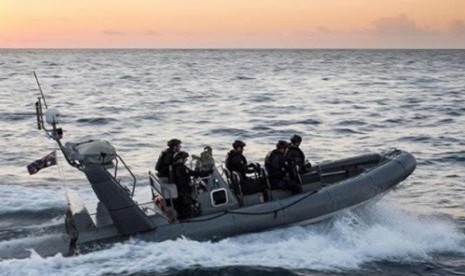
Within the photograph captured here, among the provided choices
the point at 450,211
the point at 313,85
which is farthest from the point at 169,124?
the point at 313,85

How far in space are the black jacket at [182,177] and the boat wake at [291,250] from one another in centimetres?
99

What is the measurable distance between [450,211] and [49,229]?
9361 mm

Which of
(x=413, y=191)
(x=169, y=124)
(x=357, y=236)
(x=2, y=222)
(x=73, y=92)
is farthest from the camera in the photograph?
(x=73, y=92)

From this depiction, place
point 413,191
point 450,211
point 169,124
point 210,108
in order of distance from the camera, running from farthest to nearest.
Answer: point 210,108, point 169,124, point 413,191, point 450,211

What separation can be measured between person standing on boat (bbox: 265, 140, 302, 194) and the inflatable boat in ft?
0.55

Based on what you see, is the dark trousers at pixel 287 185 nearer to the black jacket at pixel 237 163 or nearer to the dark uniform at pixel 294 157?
the dark uniform at pixel 294 157

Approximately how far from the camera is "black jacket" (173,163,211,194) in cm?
1169

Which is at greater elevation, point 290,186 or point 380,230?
point 290,186

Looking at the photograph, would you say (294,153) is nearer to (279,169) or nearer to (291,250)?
(279,169)

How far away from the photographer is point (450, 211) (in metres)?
14.9

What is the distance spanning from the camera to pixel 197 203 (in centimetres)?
1212

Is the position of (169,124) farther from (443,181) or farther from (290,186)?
(290,186)

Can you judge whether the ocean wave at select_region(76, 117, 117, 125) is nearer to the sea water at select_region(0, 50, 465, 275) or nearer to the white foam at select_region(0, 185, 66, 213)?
the sea water at select_region(0, 50, 465, 275)

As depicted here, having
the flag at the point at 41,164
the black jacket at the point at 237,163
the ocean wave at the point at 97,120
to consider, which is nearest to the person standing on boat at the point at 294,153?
the black jacket at the point at 237,163
